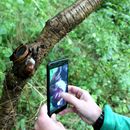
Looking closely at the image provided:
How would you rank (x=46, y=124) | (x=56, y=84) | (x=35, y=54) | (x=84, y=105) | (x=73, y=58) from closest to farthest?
(x=46, y=124), (x=56, y=84), (x=84, y=105), (x=35, y=54), (x=73, y=58)

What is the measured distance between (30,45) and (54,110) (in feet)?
2.20

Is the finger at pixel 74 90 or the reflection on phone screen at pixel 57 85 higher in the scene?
the reflection on phone screen at pixel 57 85

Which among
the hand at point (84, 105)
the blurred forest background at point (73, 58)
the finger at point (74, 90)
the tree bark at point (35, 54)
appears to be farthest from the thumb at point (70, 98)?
the blurred forest background at point (73, 58)

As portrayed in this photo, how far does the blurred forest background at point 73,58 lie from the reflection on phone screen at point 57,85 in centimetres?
110

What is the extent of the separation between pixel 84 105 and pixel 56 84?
212mm

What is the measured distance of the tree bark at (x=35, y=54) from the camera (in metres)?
2.46

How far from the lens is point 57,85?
1.90 meters

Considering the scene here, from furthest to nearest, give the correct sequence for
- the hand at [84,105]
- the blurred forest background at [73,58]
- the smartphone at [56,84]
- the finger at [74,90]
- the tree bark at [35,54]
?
the blurred forest background at [73,58], the tree bark at [35,54], the finger at [74,90], the hand at [84,105], the smartphone at [56,84]

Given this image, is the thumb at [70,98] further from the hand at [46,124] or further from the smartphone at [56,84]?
the hand at [46,124]

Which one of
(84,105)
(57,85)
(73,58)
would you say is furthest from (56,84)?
(73,58)

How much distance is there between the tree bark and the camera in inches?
96.8

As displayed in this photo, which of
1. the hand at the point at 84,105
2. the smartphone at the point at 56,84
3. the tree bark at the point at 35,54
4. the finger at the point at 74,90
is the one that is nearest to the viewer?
the smartphone at the point at 56,84

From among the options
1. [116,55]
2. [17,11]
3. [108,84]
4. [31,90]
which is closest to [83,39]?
[116,55]

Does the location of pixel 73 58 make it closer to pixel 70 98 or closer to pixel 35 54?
pixel 35 54
